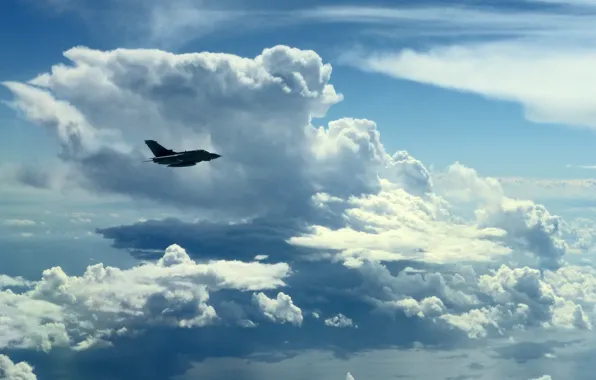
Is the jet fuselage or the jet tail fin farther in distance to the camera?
the jet tail fin

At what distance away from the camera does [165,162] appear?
17800 cm

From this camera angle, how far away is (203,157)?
601 feet

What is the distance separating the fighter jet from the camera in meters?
178

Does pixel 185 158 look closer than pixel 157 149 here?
Yes

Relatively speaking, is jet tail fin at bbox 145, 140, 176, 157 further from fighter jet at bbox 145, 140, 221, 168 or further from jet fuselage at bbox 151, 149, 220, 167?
jet fuselage at bbox 151, 149, 220, 167

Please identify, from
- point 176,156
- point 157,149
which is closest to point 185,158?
point 176,156

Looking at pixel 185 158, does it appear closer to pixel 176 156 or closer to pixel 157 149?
pixel 176 156

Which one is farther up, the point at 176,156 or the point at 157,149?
the point at 157,149

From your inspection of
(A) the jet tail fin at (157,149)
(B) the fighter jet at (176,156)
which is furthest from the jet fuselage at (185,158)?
(A) the jet tail fin at (157,149)

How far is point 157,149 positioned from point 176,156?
37.5 feet

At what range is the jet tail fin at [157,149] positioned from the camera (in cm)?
18377

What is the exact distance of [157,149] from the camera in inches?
7328

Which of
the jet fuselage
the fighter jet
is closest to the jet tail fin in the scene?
the fighter jet

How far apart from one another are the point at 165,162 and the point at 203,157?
1256 centimetres
